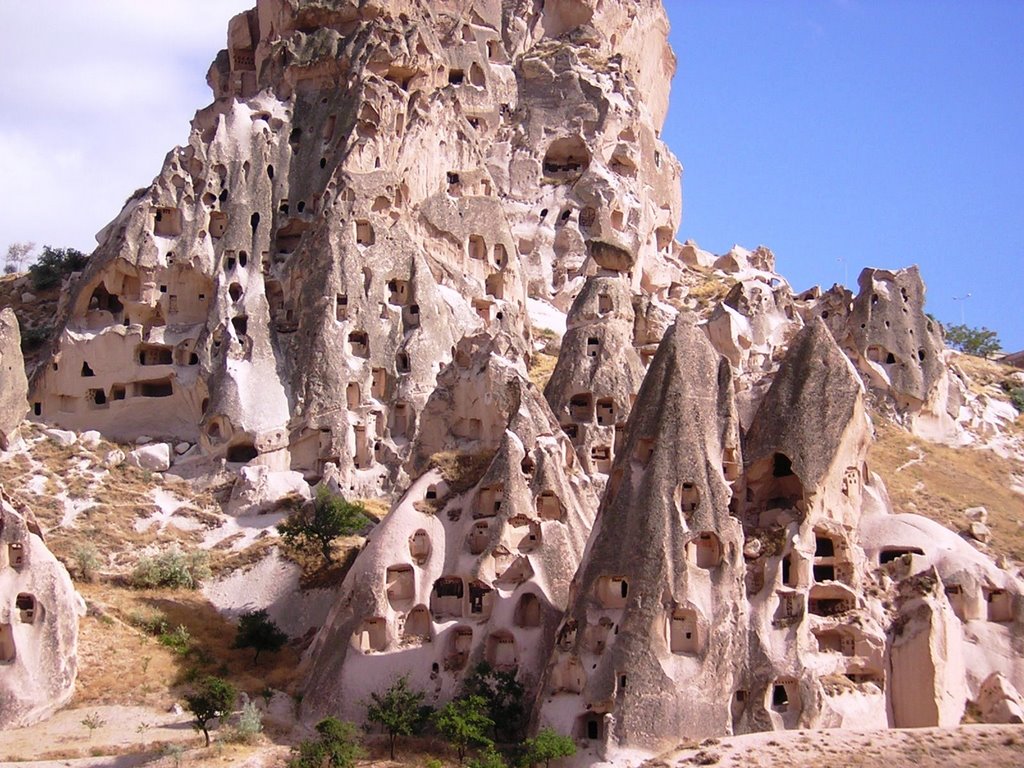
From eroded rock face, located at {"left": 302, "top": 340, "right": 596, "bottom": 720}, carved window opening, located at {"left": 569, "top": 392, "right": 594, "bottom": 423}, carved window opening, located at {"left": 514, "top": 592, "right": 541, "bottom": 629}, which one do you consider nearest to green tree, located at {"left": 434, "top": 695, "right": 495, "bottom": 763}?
eroded rock face, located at {"left": 302, "top": 340, "right": 596, "bottom": 720}

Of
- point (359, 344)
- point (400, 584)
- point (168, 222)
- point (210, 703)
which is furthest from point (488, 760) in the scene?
point (168, 222)

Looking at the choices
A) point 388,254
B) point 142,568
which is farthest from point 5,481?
point 388,254

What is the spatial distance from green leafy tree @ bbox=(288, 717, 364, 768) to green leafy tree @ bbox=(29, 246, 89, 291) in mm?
41377

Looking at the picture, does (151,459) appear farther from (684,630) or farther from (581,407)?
(684,630)

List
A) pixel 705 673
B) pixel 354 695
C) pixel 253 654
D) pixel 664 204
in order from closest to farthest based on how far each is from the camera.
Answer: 1. pixel 705 673
2. pixel 354 695
3. pixel 253 654
4. pixel 664 204

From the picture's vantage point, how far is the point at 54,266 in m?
80.6

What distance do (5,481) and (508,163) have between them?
31.0m

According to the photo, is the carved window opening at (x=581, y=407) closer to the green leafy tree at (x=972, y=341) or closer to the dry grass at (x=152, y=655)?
the dry grass at (x=152, y=655)

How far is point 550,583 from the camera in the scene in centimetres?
4678

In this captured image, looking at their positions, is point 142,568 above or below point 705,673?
above

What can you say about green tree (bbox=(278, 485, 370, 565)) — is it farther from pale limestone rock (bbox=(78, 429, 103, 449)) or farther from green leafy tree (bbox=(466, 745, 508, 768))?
green leafy tree (bbox=(466, 745, 508, 768))

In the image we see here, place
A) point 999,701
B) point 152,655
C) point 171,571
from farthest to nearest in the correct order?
1. point 171,571
2. point 152,655
3. point 999,701

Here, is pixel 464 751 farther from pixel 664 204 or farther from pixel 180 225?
pixel 664 204

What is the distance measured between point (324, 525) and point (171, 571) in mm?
4988
